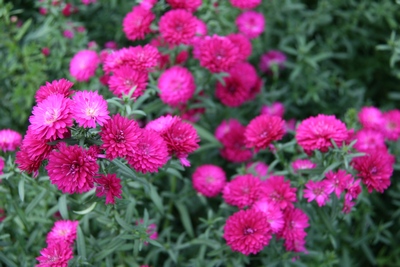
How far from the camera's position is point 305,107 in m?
3.56

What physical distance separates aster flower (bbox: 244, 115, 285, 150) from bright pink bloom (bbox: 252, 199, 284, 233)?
0.29m

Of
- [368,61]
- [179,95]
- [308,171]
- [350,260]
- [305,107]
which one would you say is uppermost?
[179,95]

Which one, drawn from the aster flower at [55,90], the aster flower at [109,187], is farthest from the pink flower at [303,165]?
the aster flower at [55,90]

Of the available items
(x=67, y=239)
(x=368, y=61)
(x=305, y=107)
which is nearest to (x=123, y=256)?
(x=67, y=239)

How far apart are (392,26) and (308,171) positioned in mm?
1833

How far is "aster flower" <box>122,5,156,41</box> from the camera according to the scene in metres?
2.47

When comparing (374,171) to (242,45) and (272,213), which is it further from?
(242,45)

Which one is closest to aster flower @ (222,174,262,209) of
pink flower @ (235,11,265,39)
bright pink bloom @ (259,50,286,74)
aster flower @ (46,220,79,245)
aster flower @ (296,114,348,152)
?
aster flower @ (296,114,348,152)

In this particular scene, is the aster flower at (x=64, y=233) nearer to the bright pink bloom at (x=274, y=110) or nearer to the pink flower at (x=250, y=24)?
the bright pink bloom at (x=274, y=110)

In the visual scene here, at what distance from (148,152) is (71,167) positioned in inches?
11.3

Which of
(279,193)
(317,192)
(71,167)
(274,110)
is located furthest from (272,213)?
(274,110)

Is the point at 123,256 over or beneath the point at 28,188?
beneath

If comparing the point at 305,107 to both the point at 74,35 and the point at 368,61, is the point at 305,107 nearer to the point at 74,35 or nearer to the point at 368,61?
the point at 368,61

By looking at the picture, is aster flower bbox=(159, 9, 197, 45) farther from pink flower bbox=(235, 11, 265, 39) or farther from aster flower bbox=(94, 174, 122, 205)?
aster flower bbox=(94, 174, 122, 205)
